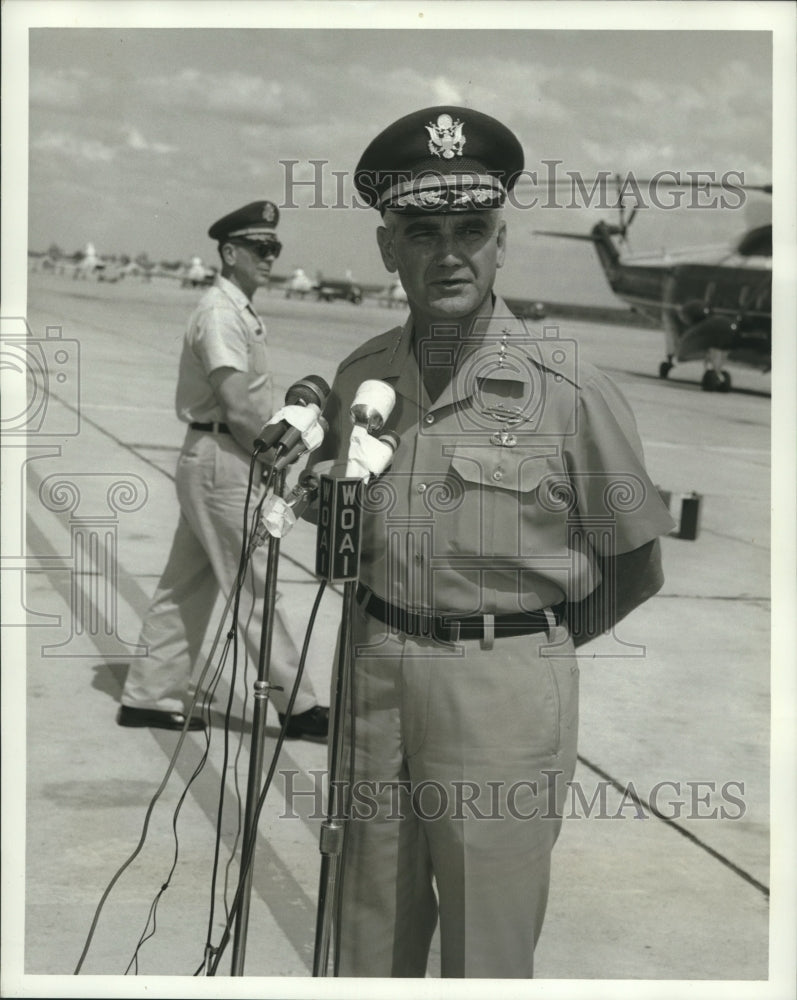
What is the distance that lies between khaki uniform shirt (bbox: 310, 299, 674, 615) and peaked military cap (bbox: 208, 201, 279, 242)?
1.53 metres

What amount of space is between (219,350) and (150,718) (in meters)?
1.34

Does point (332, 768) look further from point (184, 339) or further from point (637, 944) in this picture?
point (184, 339)

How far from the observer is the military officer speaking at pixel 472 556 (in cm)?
274

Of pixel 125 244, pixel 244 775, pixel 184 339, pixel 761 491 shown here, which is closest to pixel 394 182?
pixel 125 244

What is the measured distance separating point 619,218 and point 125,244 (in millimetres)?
1444

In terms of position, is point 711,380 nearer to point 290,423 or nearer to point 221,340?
point 221,340

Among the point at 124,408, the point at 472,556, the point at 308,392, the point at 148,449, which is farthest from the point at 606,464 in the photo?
the point at 124,408

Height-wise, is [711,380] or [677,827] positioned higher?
[711,380]

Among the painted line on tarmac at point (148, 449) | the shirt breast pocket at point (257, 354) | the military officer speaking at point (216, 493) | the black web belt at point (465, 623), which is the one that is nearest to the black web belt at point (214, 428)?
the military officer speaking at point (216, 493)

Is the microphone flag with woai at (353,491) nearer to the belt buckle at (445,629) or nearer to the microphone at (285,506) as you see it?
the microphone at (285,506)

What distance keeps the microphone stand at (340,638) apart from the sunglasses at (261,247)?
82.6 inches

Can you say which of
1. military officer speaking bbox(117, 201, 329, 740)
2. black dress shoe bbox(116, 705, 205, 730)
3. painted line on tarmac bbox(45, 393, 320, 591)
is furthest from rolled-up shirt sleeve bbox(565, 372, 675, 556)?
painted line on tarmac bbox(45, 393, 320, 591)

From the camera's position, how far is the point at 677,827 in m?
4.37

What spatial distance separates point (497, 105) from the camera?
3.61 metres
